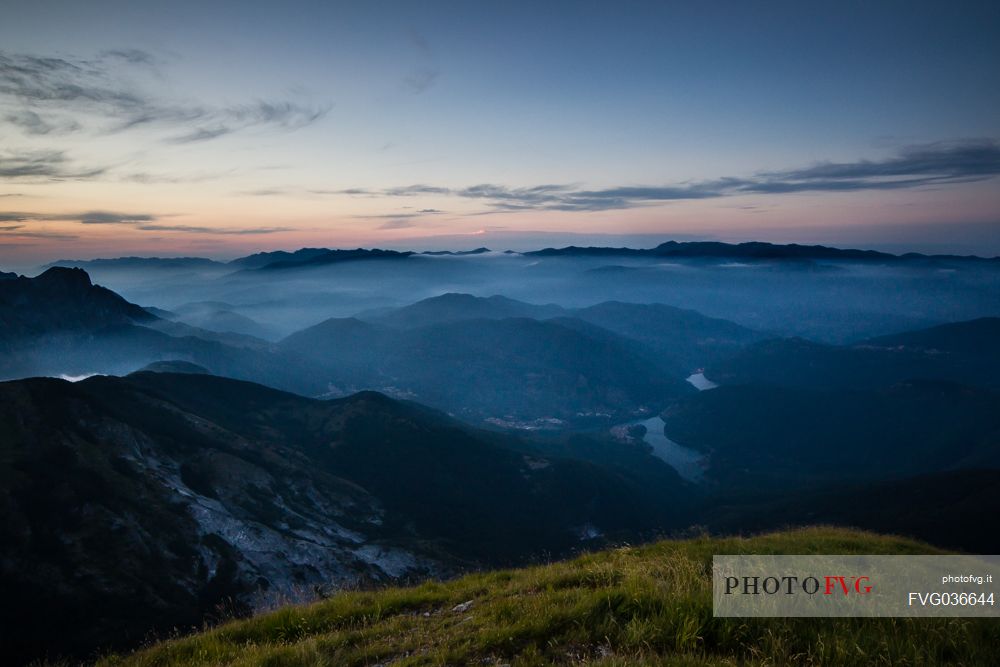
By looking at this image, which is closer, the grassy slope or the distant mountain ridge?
the grassy slope

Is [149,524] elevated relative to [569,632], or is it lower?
lower

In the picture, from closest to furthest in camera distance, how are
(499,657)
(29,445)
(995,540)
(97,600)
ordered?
(499,657)
(97,600)
(29,445)
(995,540)

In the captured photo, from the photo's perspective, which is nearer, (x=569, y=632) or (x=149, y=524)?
(x=569, y=632)

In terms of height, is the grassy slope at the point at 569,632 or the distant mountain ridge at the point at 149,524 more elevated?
the grassy slope at the point at 569,632

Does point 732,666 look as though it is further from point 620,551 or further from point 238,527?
point 238,527

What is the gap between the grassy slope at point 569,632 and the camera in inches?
257

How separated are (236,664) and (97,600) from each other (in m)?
118

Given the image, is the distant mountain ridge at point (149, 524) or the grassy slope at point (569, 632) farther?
the distant mountain ridge at point (149, 524)

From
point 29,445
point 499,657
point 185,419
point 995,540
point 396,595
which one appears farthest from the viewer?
point 185,419

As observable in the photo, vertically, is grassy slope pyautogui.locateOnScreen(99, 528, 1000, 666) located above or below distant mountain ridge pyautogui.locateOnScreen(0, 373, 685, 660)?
above

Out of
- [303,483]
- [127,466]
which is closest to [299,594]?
[127,466]

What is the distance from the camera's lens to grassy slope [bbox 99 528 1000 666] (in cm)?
652

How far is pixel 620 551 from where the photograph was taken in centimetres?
1438

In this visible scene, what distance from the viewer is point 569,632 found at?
7750mm
